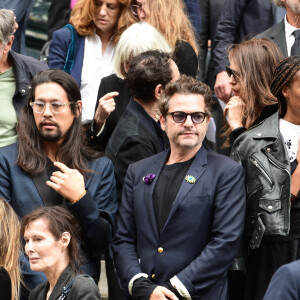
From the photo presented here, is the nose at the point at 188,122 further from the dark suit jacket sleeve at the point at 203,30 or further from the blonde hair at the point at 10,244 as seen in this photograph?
the dark suit jacket sleeve at the point at 203,30

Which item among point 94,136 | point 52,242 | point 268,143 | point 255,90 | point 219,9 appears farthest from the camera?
point 219,9

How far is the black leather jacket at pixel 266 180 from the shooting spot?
5.62 m

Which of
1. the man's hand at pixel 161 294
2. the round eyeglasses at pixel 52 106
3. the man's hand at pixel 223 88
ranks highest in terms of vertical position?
the man's hand at pixel 223 88

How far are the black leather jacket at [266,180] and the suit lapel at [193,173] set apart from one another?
325 millimetres

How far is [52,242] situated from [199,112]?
1278mm

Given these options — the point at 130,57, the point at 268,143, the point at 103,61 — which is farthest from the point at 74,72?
the point at 268,143

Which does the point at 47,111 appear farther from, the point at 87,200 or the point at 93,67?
the point at 93,67

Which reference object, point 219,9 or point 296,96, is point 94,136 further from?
point 219,9

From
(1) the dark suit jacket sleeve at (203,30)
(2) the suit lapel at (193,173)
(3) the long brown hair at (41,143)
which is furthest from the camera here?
(1) the dark suit jacket sleeve at (203,30)

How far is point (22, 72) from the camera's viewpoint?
6750 millimetres

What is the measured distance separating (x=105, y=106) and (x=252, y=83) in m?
1.12

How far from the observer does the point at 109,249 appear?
6.28m

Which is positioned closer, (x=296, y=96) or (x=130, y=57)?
(x=296, y=96)

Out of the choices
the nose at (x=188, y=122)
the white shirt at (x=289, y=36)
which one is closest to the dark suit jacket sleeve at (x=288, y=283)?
the nose at (x=188, y=122)
